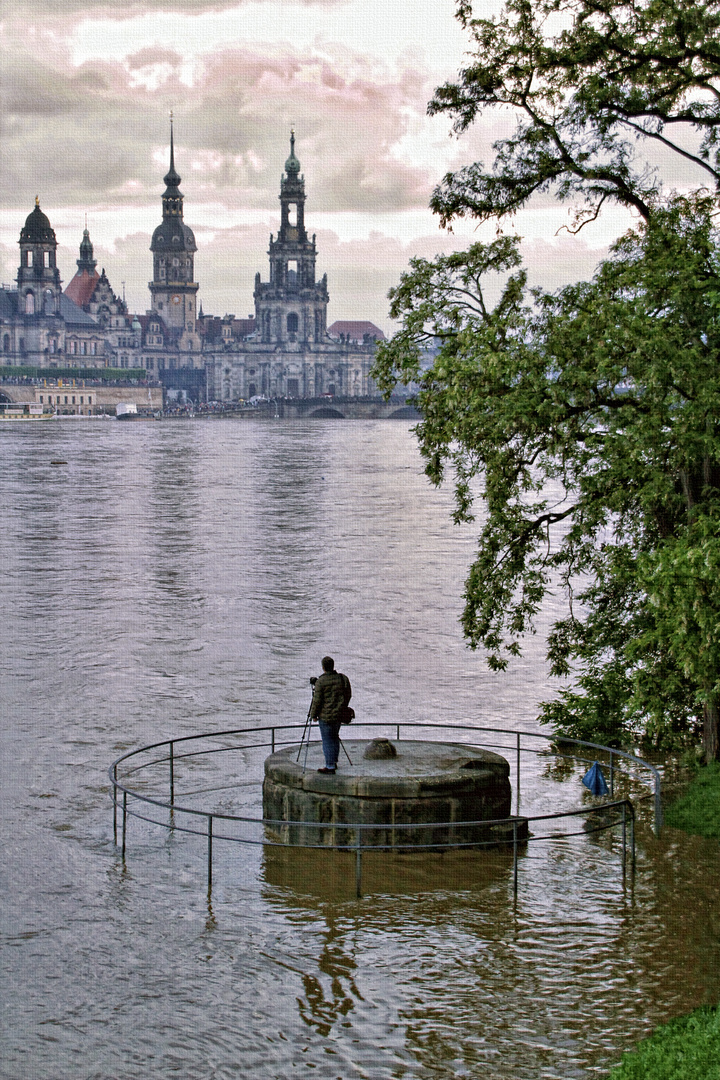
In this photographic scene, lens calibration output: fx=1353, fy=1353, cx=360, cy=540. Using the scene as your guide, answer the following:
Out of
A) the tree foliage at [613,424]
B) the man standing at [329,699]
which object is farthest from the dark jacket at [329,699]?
the tree foliage at [613,424]

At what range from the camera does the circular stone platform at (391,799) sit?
1609 centimetres

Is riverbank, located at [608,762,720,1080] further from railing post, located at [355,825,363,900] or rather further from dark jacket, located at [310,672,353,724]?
dark jacket, located at [310,672,353,724]

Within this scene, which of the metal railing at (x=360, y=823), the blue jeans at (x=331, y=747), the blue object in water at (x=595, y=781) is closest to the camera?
the metal railing at (x=360, y=823)

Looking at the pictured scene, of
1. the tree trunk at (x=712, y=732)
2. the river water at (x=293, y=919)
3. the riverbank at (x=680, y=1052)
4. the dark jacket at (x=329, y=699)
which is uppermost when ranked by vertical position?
the dark jacket at (x=329, y=699)

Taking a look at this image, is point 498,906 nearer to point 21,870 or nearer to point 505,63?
point 21,870

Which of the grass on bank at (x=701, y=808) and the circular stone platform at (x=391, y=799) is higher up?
the circular stone platform at (x=391, y=799)

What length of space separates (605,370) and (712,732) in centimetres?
539

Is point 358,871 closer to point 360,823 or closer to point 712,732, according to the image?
point 360,823

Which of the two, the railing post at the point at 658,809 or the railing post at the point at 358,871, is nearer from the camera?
the railing post at the point at 358,871

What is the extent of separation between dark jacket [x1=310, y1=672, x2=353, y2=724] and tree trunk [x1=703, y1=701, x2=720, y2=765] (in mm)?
5284

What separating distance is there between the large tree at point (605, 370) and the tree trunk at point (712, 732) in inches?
1.2

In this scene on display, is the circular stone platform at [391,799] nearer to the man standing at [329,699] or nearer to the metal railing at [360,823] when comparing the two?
the metal railing at [360,823]

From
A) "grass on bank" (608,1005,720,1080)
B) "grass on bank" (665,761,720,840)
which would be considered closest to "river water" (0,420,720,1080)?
"grass on bank" (665,761,720,840)

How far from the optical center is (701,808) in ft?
60.4
